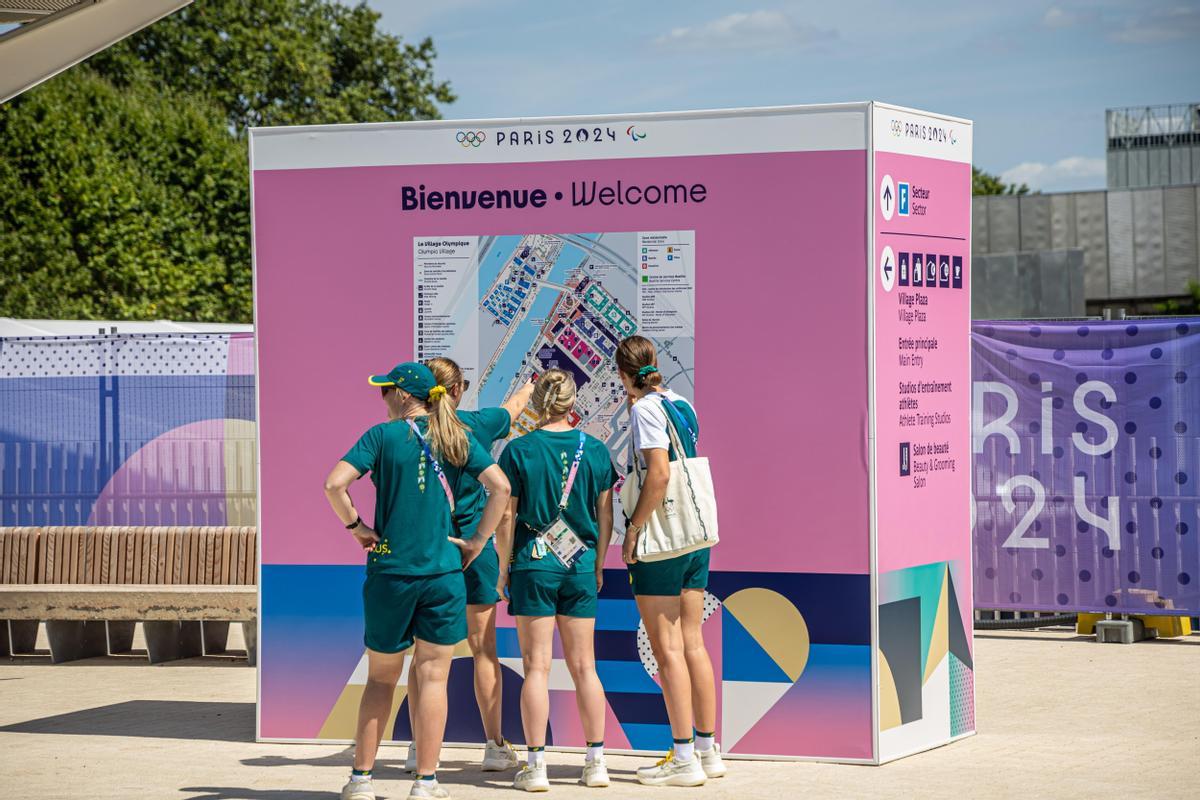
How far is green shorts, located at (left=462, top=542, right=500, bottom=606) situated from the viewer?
7484mm

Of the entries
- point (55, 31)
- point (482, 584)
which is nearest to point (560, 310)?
point (482, 584)

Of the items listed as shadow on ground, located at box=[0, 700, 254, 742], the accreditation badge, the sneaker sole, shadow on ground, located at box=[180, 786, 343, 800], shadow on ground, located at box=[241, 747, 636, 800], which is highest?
the accreditation badge

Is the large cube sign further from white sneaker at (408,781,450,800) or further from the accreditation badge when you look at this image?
white sneaker at (408,781,450,800)

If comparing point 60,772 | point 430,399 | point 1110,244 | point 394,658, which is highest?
point 1110,244

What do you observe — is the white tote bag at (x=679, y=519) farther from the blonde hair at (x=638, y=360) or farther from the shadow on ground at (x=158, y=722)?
the shadow on ground at (x=158, y=722)

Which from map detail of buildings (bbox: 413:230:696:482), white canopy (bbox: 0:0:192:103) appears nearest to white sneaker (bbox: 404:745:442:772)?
map detail of buildings (bbox: 413:230:696:482)

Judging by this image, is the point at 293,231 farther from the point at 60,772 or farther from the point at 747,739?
the point at 747,739

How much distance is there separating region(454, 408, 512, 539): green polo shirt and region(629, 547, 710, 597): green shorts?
761 mm

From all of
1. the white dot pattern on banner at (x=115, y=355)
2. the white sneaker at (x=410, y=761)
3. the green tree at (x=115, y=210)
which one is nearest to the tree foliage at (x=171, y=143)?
the green tree at (x=115, y=210)

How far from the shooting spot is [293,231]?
Result: 8430 millimetres

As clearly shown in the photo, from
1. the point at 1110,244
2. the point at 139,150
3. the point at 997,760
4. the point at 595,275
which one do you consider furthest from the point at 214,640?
the point at 1110,244

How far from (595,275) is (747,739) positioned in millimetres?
2390

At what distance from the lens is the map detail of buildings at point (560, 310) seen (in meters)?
7.94

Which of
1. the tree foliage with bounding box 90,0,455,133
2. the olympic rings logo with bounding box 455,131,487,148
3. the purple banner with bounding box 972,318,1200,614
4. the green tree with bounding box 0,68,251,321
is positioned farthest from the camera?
the tree foliage with bounding box 90,0,455,133
